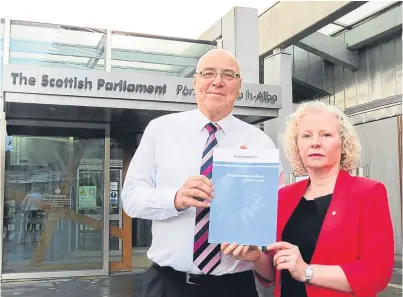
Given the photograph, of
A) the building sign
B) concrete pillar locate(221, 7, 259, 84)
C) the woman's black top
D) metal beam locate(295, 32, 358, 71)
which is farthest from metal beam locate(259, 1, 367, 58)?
the woman's black top

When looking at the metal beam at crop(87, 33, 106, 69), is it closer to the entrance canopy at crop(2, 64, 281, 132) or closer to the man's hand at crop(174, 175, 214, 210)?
the entrance canopy at crop(2, 64, 281, 132)

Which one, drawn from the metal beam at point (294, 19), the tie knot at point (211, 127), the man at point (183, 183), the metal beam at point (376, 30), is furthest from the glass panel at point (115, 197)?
the tie knot at point (211, 127)

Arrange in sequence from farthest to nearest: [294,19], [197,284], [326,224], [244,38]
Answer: [294,19]
[244,38]
[197,284]
[326,224]

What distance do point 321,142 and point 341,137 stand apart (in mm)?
96

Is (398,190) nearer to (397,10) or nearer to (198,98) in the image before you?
(397,10)

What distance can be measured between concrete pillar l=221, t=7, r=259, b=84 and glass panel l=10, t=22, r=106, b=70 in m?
2.65

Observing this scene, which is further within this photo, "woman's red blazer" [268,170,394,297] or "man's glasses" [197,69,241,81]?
"man's glasses" [197,69,241,81]

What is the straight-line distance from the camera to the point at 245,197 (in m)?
1.80

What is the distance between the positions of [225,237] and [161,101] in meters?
6.34

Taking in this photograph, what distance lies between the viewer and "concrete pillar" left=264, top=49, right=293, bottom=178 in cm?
1041

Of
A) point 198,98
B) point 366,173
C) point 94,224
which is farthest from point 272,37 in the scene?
point 198,98

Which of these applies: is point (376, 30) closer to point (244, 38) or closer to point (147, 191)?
point (244, 38)

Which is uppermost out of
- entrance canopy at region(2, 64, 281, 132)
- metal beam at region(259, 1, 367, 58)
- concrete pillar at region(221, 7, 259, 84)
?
metal beam at region(259, 1, 367, 58)

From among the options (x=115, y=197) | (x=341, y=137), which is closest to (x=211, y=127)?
(x=341, y=137)
